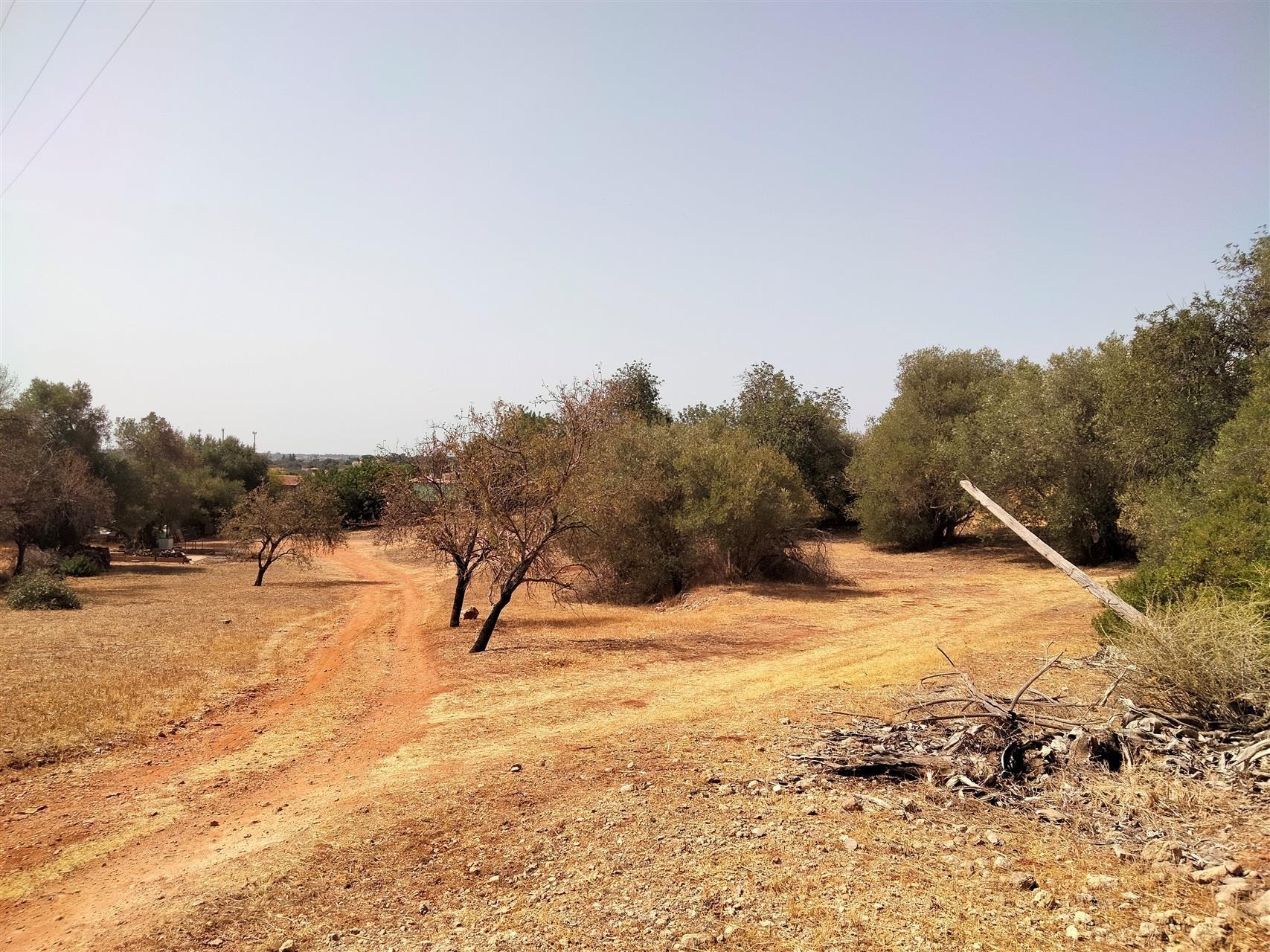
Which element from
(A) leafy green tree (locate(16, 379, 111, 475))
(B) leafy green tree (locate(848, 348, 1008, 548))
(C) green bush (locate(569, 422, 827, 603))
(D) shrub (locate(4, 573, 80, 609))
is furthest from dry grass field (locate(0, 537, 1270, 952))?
(A) leafy green tree (locate(16, 379, 111, 475))

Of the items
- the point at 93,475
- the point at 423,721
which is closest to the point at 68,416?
the point at 93,475

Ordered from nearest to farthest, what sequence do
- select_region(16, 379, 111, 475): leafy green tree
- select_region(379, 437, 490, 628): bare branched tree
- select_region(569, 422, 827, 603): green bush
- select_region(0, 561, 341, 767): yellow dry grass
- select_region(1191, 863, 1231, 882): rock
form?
select_region(1191, 863, 1231, 882): rock
select_region(0, 561, 341, 767): yellow dry grass
select_region(379, 437, 490, 628): bare branched tree
select_region(569, 422, 827, 603): green bush
select_region(16, 379, 111, 475): leafy green tree

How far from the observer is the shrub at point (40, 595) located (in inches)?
880

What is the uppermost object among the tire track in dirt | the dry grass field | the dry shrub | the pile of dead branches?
the dry shrub

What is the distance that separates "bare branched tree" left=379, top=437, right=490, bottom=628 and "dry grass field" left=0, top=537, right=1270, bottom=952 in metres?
5.62

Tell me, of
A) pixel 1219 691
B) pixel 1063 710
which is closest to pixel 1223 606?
pixel 1219 691

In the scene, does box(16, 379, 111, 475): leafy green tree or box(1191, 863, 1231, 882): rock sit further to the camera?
box(16, 379, 111, 475): leafy green tree

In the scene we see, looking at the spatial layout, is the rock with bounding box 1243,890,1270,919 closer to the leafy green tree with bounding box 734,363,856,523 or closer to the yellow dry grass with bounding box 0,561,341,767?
the yellow dry grass with bounding box 0,561,341,767

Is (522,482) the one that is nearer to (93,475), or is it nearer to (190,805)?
(190,805)

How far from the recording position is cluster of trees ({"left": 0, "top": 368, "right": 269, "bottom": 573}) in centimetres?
3206

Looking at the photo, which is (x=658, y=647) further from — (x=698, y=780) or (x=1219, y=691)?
(x=1219, y=691)

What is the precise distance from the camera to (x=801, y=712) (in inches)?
370

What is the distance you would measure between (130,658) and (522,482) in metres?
7.94

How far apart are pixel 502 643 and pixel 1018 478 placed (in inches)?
825
